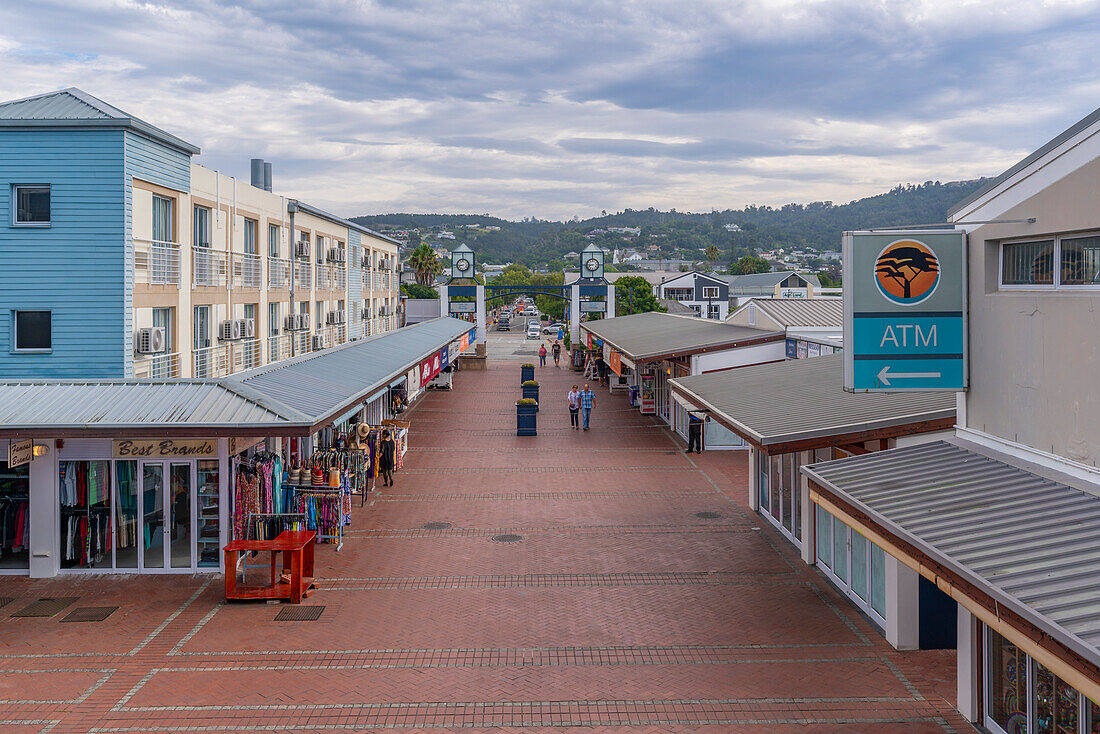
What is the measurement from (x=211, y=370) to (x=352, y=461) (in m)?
4.51

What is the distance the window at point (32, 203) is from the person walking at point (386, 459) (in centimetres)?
952

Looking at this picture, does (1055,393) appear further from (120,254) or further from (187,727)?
(120,254)

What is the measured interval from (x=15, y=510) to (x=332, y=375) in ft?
22.5

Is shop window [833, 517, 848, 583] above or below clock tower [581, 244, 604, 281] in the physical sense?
below

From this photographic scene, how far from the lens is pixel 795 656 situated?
1128 centimetres

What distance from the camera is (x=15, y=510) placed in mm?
Result: 14844

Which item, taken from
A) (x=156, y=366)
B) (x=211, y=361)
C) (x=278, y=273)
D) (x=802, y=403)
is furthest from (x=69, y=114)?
(x=802, y=403)

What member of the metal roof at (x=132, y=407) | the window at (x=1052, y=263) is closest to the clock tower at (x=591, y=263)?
the metal roof at (x=132, y=407)

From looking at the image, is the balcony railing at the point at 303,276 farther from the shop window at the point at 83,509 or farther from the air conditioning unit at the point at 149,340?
the shop window at the point at 83,509

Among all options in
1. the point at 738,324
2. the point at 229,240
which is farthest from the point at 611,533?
the point at 738,324

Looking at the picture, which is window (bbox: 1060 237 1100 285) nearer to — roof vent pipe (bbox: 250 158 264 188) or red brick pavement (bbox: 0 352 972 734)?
red brick pavement (bbox: 0 352 972 734)

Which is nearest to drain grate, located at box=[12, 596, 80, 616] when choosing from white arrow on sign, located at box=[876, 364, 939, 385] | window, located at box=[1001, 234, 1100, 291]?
white arrow on sign, located at box=[876, 364, 939, 385]

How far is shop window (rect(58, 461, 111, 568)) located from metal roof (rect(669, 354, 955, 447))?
34.9ft

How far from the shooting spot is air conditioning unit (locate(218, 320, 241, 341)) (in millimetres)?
21938
